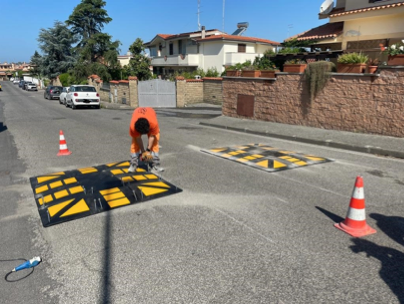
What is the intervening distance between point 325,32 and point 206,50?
809 inches

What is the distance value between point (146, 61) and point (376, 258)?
1386 inches

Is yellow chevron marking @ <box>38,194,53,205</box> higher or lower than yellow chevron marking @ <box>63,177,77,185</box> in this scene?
lower

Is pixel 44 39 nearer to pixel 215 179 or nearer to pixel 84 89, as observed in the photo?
pixel 84 89

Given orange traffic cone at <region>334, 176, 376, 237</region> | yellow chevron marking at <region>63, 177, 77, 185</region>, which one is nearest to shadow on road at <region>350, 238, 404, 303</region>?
orange traffic cone at <region>334, 176, 376, 237</region>

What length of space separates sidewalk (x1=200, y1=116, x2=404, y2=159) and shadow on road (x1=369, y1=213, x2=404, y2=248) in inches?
175

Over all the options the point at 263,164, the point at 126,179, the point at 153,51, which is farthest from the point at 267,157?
the point at 153,51

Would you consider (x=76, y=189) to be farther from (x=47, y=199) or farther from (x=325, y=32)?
(x=325, y=32)

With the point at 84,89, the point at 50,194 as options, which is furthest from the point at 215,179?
the point at 84,89

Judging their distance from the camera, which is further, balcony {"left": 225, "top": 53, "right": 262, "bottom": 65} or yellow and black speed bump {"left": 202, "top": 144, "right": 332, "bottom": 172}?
balcony {"left": 225, "top": 53, "right": 262, "bottom": 65}

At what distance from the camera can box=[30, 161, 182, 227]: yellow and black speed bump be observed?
4.49 m

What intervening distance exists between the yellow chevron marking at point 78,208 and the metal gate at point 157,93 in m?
19.8

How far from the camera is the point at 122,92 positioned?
2534cm

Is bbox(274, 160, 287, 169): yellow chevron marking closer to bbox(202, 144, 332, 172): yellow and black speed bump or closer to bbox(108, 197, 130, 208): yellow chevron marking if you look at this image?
bbox(202, 144, 332, 172): yellow and black speed bump

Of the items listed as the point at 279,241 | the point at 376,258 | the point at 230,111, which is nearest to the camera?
the point at 376,258
